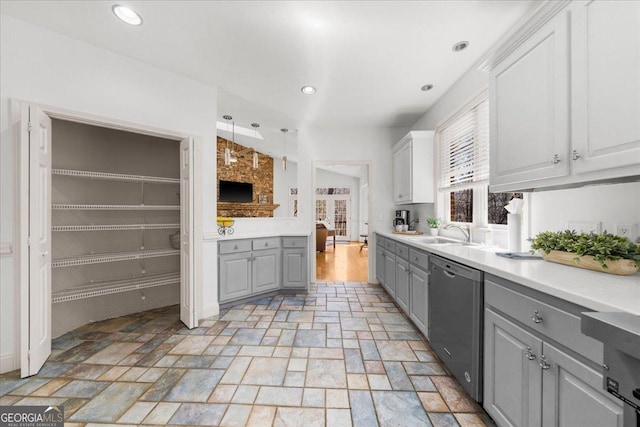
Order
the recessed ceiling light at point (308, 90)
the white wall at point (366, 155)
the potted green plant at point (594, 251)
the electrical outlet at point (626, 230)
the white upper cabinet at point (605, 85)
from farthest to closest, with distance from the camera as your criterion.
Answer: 1. the white wall at point (366, 155)
2. the recessed ceiling light at point (308, 90)
3. the electrical outlet at point (626, 230)
4. the potted green plant at point (594, 251)
5. the white upper cabinet at point (605, 85)

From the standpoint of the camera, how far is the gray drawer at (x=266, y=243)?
3.40 metres

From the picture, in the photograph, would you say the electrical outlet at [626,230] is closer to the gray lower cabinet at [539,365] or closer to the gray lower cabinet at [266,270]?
the gray lower cabinet at [539,365]

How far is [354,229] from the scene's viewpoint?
10.6m

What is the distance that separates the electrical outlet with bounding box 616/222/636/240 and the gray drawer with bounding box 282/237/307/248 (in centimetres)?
299

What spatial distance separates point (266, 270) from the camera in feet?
11.5

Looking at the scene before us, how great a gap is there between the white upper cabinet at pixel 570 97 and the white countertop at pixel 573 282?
1.48 feet

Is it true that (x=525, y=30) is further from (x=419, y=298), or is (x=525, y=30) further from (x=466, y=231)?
(x=419, y=298)

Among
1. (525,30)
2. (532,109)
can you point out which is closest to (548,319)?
(532,109)

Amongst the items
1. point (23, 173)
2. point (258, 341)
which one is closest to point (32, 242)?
point (23, 173)

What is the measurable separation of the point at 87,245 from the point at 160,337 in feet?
4.42

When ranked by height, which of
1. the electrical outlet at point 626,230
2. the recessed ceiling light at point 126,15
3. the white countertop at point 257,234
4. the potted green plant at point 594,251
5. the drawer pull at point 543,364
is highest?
the recessed ceiling light at point 126,15

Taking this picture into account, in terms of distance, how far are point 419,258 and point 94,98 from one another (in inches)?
130

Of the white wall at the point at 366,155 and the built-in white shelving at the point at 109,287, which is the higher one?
the white wall at the point at 366,155

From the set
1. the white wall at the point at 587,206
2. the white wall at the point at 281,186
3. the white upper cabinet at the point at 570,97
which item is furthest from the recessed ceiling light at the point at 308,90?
the white wall at the point at 281,186
